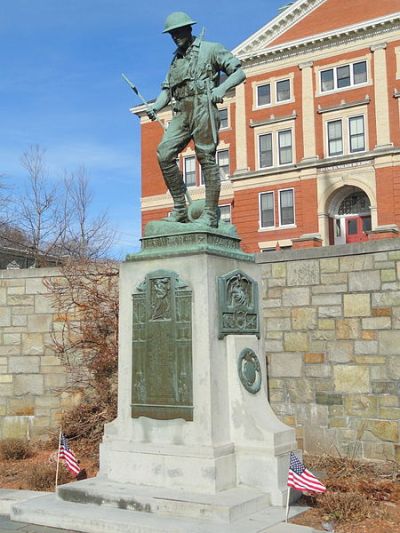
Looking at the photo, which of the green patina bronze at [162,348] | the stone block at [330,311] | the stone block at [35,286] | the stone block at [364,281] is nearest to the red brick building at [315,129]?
the stone block at [35,286]

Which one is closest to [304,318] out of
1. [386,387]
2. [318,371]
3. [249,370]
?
[318,371]

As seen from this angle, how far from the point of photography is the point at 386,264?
10.1m

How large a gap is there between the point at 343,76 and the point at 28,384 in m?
33.5

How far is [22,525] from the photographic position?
6926mm

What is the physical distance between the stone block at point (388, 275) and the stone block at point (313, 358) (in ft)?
4.90

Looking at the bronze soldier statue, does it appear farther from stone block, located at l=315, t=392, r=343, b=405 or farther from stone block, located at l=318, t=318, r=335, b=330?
stone block, located at l=315, t=392, r=343, b=405

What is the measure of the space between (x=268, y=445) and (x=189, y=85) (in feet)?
13.2

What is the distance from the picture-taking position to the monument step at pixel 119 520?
6.18m

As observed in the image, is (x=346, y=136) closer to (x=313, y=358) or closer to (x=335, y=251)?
(x=335, y=251)

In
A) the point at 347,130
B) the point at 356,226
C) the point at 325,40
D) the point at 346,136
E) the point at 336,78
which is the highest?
the point at 325,40

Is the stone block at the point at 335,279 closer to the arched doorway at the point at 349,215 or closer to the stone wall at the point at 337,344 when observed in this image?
the stone wall at the point at 337,344

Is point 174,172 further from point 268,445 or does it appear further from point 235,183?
point 235,183

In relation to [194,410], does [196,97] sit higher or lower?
higher

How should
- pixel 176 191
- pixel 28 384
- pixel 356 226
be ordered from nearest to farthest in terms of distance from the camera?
pixel 176 191
pixel 28 384
pixel 356 226
